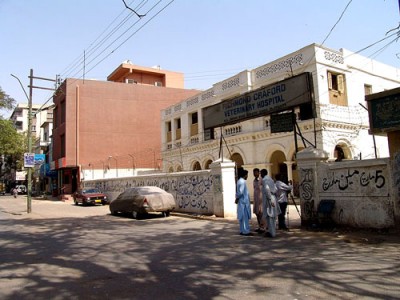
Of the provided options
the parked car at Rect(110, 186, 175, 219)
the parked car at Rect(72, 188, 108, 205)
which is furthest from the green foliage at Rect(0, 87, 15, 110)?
the parked car at Rect(110, 186, 175, 219)

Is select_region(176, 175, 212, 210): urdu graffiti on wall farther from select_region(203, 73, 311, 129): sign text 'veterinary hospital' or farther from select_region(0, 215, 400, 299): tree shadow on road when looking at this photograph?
select_region(0, 215, 400, 299): tree shadow on road

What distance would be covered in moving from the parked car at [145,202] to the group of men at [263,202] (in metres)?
6.32

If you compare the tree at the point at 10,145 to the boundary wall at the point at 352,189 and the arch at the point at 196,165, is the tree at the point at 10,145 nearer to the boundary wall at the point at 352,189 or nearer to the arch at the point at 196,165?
the arch at the point at 196,165

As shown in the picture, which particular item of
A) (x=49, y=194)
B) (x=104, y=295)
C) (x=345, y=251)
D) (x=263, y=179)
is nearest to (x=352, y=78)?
(x=263, y=179)

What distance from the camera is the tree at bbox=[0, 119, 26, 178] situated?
4769cm

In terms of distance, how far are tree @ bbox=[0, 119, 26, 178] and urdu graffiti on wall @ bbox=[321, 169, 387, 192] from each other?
144 ft

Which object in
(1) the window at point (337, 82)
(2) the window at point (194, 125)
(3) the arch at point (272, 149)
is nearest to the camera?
(1) the window at point (337, 82)

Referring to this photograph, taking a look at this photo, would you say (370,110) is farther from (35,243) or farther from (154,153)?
(154,153)

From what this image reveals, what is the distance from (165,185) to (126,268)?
13.4 m

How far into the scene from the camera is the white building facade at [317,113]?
19.6m

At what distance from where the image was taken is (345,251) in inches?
297

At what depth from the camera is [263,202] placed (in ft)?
32.3

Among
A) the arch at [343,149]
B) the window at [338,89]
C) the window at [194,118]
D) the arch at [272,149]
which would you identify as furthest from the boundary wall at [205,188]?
the window at [338,89]

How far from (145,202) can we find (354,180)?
881 centimetres
